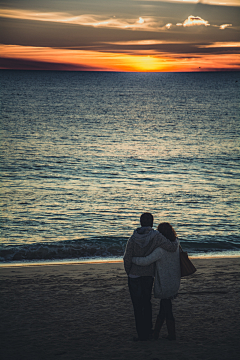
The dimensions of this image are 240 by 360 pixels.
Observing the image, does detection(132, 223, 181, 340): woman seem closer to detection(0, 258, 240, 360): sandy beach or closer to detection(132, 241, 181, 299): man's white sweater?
detection(132, 241, 181, 299): man's white sweater

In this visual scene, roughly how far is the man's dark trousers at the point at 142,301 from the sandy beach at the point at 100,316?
0.22m

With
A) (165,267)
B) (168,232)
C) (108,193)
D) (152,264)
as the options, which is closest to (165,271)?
(165,267)

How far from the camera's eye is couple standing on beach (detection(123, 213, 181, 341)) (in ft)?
17.0

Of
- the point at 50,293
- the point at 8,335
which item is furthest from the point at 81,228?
the point at 8,335

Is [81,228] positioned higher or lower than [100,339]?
lower

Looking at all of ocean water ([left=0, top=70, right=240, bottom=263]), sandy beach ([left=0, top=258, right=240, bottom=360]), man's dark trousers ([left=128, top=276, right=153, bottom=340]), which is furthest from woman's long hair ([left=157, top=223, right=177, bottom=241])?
ocean water ([left=0, top=70, right=240, bottom=263])

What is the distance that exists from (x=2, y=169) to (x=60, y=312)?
828 inches

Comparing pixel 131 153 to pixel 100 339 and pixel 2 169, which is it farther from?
pixel 100 339

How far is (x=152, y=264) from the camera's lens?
532 centimetres

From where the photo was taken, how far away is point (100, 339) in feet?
18.5

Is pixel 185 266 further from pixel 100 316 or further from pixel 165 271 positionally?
pixel 100 316

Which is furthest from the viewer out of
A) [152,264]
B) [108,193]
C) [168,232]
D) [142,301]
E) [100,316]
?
[108,193]

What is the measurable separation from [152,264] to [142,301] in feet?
1.93

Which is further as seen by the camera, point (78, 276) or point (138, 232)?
point (78, 276)
